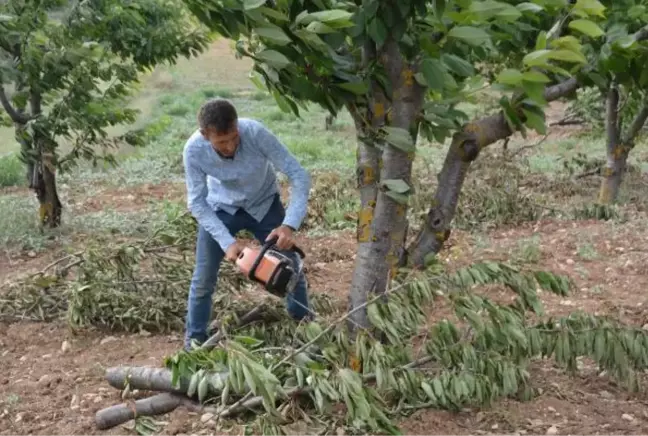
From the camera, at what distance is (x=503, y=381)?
9.73ft

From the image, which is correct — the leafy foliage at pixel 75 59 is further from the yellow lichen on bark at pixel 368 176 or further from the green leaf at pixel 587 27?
the green leaf at pixel 587 27

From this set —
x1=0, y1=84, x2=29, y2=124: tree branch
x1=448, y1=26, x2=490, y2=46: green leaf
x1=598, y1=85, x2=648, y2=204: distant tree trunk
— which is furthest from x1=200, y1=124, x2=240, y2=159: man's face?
x1=598, y1=85, x2=648, y2=204: distant tree trunk

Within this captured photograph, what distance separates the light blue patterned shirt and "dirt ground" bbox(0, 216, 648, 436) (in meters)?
0.85

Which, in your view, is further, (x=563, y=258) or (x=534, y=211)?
(x=534, y=211)

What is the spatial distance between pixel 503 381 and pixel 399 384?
15.3 inches

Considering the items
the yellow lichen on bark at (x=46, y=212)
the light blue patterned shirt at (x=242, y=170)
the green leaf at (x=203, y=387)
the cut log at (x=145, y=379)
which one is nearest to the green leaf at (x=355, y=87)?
the light blue patterned shirt at (x=242, y=170)

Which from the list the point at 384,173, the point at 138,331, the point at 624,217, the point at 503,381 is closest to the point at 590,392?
the point at 503,381

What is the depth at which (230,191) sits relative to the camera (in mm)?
4074

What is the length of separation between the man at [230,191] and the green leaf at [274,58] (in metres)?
1.20

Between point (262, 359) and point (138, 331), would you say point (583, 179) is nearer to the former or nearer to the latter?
point (138, 331)

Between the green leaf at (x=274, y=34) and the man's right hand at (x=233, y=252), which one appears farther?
the man's right hand at (x=233, y=252)

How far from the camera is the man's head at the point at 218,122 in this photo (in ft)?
11.8

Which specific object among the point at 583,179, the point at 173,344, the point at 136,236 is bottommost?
the point at 173,344

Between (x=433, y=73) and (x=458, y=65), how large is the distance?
0.10 meters
